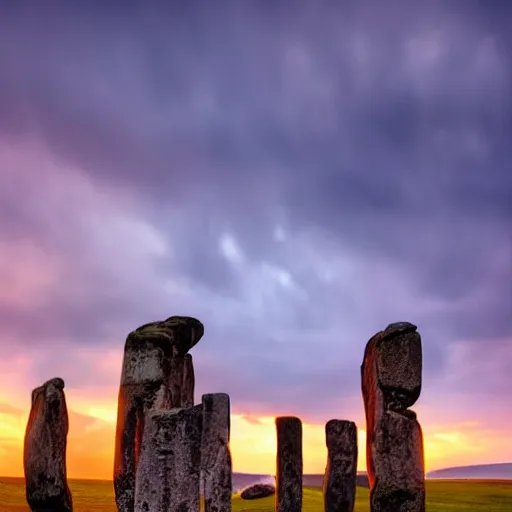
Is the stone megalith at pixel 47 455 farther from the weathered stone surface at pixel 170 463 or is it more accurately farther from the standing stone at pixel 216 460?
the weathered stone surface at pixel 170 463

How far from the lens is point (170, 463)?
11539mm

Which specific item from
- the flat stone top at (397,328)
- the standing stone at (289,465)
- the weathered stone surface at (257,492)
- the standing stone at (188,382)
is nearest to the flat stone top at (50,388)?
the standing stone at (188,382)

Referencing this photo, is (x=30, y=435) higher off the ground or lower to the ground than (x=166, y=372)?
lower

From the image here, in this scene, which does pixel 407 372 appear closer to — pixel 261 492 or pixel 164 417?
pixel 164 417

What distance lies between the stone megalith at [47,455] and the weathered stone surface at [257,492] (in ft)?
59.9

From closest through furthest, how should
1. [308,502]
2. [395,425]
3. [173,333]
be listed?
[395,425], [173,333], [308,502]

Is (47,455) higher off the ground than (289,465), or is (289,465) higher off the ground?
(47,455)

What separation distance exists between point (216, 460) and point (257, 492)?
19020 mm

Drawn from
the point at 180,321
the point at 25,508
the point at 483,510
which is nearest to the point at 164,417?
the point at 180,321

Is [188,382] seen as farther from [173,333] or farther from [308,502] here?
[308,502]

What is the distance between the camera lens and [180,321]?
20.7 meters

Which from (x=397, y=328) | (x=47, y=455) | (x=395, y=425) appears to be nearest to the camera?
(x=395, y=425)

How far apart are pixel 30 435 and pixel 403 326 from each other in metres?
9.53

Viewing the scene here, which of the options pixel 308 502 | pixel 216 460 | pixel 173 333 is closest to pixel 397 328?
pixel 216 460
